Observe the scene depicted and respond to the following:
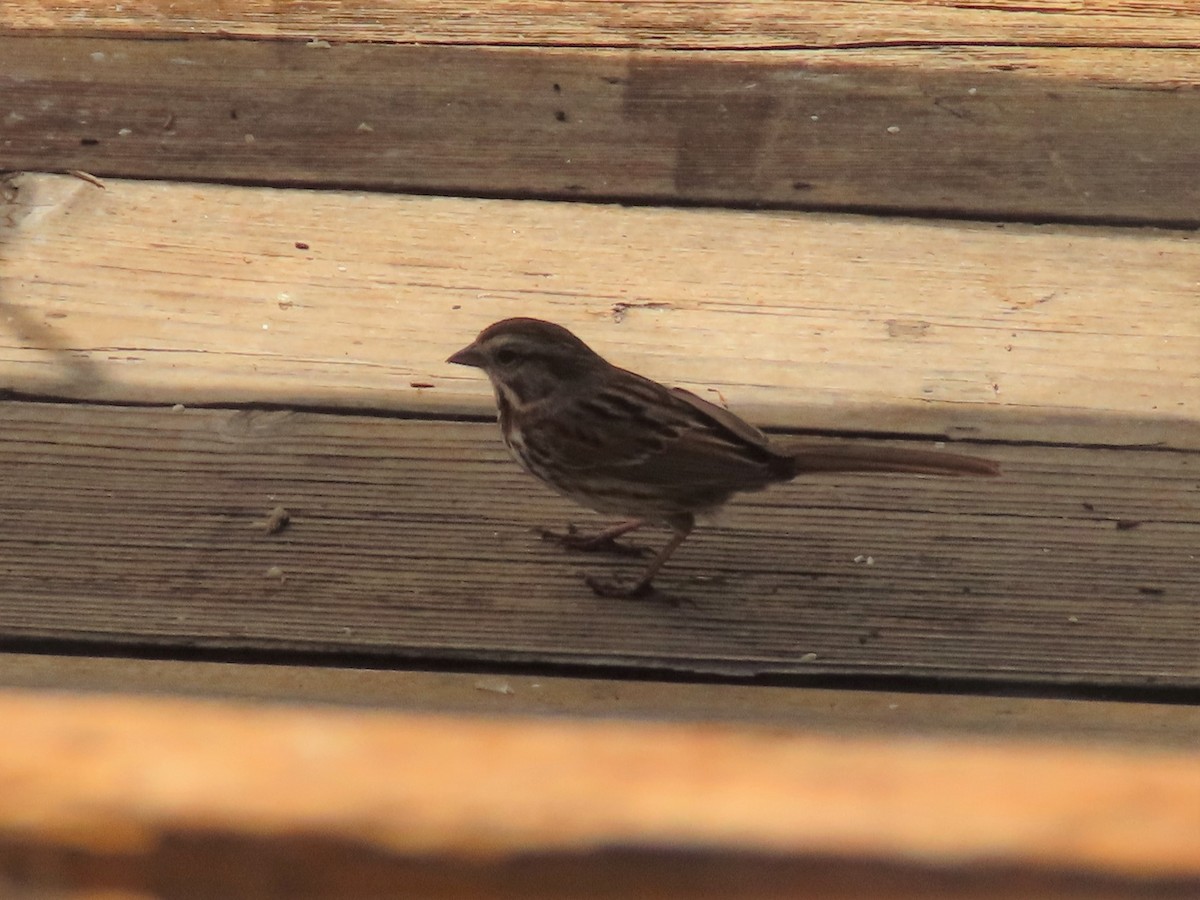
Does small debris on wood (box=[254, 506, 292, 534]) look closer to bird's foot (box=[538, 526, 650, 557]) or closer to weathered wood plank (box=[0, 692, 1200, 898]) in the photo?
bird's foot (box=[538, 526, 650, 557])

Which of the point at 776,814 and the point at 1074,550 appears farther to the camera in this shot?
the point at 1074,550

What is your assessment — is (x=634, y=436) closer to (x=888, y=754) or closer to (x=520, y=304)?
(x=520, y=304)

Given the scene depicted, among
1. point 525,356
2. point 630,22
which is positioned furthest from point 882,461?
point 630,22

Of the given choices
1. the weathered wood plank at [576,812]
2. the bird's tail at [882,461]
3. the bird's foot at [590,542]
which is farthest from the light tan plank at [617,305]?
the weathered wood plank at [576,812]

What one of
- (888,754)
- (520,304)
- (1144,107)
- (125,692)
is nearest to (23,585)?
(520,304)

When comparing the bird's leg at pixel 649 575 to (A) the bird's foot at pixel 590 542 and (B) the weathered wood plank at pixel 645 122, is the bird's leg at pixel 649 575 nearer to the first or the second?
(A) the bird's foot at pixel 590 542

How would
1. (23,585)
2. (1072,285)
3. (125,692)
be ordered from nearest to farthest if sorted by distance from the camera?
1. (125,692)
2. (23,585)
3. (1072,285)

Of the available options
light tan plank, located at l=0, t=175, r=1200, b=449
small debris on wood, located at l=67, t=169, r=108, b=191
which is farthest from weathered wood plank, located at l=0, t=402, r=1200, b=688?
small debris on wood, located at l=67, t=169, r=108, b=191

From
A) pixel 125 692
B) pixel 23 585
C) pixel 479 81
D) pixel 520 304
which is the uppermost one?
pixel 125 692

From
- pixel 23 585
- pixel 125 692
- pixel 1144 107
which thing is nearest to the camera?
pixel 125 692

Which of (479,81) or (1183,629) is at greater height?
(479,81)
